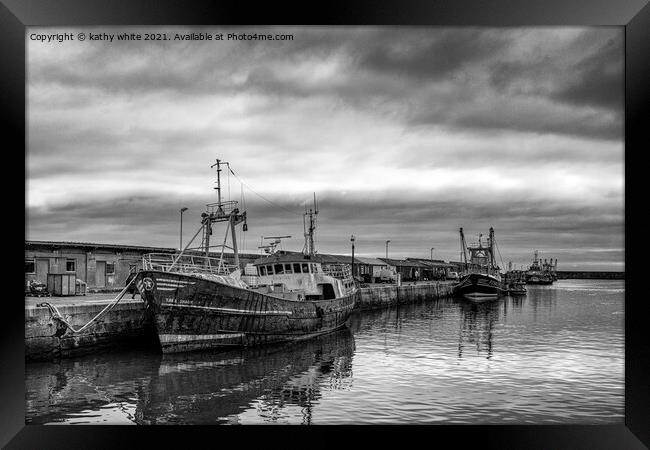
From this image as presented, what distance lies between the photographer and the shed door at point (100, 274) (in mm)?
26234

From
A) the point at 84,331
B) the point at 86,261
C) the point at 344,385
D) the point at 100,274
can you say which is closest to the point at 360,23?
the point at 344,385

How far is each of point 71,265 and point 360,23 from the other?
21924mm

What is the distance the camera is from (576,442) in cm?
770

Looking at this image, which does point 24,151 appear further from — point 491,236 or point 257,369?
point 491,236

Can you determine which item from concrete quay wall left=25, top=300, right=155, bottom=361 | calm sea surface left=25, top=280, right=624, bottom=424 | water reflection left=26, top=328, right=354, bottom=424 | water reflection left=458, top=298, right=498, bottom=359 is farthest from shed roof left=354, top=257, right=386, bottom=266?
concrete quay wall left=25, top=300, right=155, bottom=361

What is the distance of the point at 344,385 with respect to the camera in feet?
45.9

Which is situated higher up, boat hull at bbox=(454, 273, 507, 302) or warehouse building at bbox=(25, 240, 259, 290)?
warehouse building at bbox=(25, 240, 259, 290)

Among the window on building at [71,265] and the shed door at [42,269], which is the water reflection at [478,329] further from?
the shed door at [42,269]

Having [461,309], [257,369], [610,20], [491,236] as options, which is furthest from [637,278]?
[491,236]

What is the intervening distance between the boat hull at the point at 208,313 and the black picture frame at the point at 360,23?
9.33m

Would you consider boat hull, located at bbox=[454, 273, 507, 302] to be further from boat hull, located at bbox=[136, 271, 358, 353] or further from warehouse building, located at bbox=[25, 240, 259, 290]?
boat hull, located at bbox=[136, 271, 358, 353]

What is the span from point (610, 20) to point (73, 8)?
7.31 meters

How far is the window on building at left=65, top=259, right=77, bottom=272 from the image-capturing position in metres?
25.0

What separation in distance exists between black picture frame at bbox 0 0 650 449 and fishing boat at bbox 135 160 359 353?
30.8 ft
